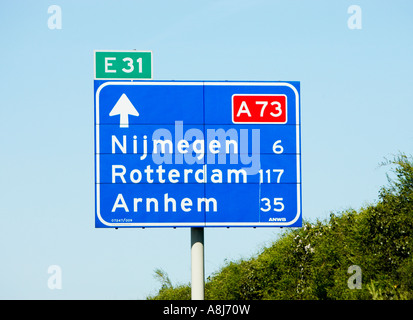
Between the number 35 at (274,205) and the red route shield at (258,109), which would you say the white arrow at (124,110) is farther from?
the number 35 at (274,205)

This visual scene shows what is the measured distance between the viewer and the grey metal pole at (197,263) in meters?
16.2

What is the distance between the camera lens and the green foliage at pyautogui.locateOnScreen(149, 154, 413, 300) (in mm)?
25641

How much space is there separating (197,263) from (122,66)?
4640 millimetres

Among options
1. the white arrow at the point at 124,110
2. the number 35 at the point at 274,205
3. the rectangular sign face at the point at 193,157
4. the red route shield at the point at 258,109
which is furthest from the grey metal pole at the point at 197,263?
the white arrow at the point at 124,110

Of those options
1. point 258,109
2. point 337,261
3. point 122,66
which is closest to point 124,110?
point 122,66

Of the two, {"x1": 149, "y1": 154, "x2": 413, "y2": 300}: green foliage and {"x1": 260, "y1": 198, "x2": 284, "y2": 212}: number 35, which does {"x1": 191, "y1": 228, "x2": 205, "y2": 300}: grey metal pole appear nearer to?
{"x1": 260, "y1": 198, "x2": 284, "y2": 212}: number 35

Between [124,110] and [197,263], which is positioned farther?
[197,263]

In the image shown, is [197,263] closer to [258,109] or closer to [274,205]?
[274,205]

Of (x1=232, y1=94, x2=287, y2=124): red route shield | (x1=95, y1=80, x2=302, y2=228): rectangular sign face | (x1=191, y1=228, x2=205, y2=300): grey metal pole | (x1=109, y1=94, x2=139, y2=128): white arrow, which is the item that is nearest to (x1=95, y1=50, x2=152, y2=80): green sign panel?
(x1=95, y1=80, x2=302, y2=228): rectangular sign face

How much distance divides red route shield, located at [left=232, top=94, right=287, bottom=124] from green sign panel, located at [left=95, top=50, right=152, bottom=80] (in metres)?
2.03

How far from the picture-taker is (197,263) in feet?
53.6

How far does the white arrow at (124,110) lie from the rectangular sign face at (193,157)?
0.07 feet
